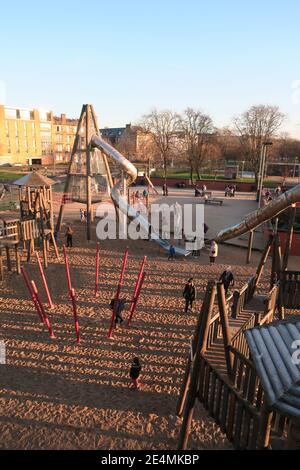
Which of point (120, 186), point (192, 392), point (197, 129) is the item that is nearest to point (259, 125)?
point (197, 129)

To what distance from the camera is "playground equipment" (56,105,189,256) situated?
21469 millimetres

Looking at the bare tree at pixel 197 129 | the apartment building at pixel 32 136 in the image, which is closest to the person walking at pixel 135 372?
the bare tree at pixel 197 129

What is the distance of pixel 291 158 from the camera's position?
3123 inches

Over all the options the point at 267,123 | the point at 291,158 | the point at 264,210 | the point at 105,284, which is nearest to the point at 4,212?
the point at 105,284

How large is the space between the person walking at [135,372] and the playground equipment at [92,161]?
39.5 ft

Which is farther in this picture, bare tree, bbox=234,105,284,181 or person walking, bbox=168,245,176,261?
bare tree, bbox=234,105,284,181

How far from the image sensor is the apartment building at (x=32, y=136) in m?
80.1

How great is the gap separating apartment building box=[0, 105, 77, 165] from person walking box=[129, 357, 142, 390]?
7366 centimetres

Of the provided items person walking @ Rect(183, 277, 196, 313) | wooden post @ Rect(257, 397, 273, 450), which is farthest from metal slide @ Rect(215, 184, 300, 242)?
wooden post @ Rect(257, 397, 273, 450)

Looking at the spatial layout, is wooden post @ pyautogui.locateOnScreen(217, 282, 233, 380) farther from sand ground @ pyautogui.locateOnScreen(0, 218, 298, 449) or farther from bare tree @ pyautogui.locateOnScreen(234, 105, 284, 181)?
bare tree @ pyautogui.locateOnScreen(234, 105, 284, 181)

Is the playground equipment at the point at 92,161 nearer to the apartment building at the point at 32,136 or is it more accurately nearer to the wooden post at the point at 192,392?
the wooden post at the point at 192,392
